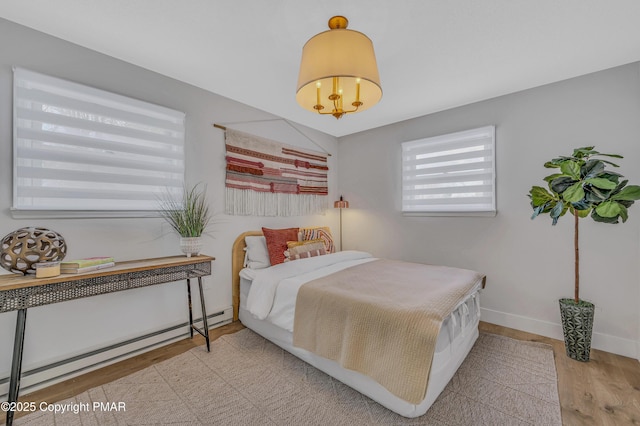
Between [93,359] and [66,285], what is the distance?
2.71ft

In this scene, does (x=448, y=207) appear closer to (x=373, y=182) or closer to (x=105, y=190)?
(x=373, y=182)

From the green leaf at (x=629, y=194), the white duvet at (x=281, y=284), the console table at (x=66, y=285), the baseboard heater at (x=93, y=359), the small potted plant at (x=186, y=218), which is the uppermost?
the green leaf at (x=629, y=194)

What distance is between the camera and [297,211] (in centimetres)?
371

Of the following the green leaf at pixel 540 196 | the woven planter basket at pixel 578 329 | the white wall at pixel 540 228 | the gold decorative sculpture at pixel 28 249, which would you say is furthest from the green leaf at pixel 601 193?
the gold decorative sculpture at pixel 28 249

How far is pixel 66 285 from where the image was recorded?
165cm

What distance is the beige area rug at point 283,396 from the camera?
158cm

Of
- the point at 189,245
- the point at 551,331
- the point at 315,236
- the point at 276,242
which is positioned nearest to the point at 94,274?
the point at 189,245

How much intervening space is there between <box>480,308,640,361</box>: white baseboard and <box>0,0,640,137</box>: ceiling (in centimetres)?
235

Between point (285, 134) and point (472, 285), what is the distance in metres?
2.76

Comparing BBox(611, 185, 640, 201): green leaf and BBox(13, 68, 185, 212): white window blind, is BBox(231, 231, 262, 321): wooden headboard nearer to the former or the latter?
BBox(13, 68, 185, 212): white window blind

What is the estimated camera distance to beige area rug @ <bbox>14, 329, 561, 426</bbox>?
1577mm

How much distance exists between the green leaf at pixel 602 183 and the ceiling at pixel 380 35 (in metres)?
1.02

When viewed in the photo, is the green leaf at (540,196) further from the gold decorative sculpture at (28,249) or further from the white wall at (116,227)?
the gold decorative sculpture at (28,249)

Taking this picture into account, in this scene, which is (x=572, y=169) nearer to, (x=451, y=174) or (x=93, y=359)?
(x=451, y=174)
